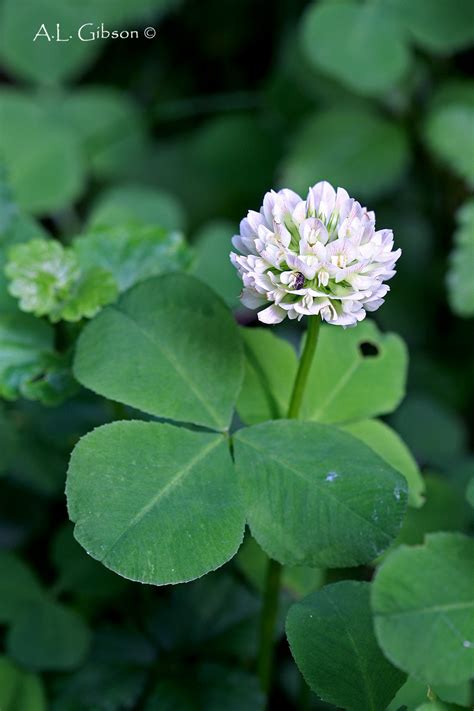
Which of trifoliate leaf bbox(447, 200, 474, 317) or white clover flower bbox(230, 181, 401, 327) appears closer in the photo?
white clover flower bbox(230, 181, 401, 327)

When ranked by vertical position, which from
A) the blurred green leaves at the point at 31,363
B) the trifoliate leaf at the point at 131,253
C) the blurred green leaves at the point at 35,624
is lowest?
the blurred green leaves at the point at 35,624

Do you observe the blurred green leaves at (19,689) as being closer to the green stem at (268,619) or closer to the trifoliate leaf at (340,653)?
the green stem at (268,619)

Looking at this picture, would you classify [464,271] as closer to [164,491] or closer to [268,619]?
[268,619]

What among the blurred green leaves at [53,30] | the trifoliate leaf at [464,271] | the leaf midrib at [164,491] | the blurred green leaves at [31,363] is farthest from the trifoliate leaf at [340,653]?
the blurred green leaves at [53,30]

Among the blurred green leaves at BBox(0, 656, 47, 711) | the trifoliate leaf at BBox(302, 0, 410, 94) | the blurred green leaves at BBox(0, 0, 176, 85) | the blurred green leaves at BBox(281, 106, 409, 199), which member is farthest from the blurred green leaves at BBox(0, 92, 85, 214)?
the blurred green leaves at BBox(0, 656, 47, 711)

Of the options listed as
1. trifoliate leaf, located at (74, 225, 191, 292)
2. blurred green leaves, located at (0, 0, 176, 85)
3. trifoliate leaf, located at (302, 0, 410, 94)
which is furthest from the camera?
blurred green leaves, located at (0, 0, 176, 85)

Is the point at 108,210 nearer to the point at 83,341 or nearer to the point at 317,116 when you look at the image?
the point at 317,116

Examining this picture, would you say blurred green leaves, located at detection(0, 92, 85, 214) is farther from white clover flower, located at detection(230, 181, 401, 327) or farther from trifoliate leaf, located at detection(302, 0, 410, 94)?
white clover flower, located at detection(230, 181, 401, 327)
